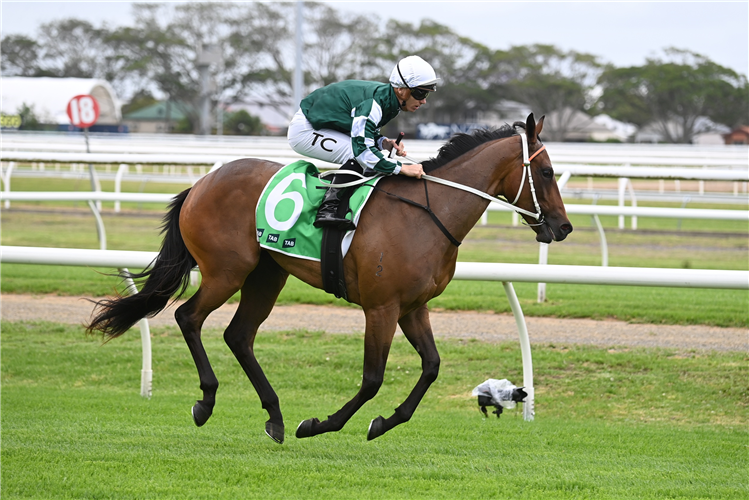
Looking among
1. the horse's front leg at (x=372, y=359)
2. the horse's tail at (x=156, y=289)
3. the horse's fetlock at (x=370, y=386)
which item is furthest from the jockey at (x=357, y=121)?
the horse's tail at (x=156, y=289)

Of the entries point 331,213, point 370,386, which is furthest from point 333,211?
point 370,386

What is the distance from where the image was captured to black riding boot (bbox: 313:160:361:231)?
12.6 ft

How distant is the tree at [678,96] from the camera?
44988 millimetres

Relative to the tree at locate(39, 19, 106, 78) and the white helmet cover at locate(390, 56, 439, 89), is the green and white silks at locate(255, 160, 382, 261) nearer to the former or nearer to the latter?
the white helmet cover at locate(390, 56, 439, 89)

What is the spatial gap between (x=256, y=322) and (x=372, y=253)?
0.89 meters

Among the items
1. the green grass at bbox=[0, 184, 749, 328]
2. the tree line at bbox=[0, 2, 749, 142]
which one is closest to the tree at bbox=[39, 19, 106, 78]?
the tree line at bbox=[0, 2, 749, 142]

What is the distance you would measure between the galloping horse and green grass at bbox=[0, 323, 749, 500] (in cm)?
33

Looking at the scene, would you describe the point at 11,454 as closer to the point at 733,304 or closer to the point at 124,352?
the point at 124,352

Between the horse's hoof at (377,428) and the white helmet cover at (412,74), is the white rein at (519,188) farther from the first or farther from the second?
the horse's hoof at (377,428)

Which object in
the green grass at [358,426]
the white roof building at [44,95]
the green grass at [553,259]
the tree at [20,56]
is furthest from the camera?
the tree at [20,56]

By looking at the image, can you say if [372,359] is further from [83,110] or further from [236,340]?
[83,110]

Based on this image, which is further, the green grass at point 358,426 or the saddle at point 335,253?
the saddle at point 335,253

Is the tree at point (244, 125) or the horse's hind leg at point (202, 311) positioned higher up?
the tree at point (244, 125)

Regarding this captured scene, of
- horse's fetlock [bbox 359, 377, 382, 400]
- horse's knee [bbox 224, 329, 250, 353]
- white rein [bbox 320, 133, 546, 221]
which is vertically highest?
white rein [bbox 320, 133, 546, 221]
